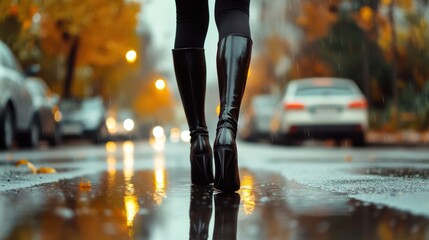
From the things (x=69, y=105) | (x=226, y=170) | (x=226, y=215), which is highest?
(x=69, y=105)

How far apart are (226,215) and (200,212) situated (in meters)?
0.14

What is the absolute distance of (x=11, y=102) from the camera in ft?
43.1

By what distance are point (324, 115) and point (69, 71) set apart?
534 inches

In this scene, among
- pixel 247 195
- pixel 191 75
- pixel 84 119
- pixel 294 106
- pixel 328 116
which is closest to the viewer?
pixel 247 195

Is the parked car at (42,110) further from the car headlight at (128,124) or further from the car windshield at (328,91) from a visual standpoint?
the car headlight at (128,124)

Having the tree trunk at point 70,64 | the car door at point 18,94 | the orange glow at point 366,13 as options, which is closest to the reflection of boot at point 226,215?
the car door at point 18,94

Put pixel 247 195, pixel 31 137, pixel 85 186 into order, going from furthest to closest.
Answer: pixel 31 137, pixel 85 186, pixel 247 195

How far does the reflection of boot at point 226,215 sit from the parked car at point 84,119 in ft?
69.0

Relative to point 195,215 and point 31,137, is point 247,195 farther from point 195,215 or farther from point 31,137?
point 31,137

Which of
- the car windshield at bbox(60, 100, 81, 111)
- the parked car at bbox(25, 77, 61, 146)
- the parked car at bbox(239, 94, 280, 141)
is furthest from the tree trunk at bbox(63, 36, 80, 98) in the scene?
the parked car at bbox(25, 77, 61, 146)

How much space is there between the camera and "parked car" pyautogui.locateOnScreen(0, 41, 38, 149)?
1262 centimetres

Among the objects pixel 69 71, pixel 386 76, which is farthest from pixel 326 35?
pixel 69 71

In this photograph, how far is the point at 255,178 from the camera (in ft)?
15.8

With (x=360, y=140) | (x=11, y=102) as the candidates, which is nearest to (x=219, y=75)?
(x=11, y=102)
